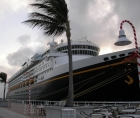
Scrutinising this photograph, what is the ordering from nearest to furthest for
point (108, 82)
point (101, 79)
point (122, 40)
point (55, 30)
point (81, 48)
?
point (122, 40) < point (55, 30) < point (108, 82) < point (101, 79) < point (81, 48)

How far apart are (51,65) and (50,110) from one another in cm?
1957

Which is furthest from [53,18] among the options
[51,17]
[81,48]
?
[81,48]

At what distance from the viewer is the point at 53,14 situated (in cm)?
1056

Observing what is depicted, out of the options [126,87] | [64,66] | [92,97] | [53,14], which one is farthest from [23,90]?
[53,14]

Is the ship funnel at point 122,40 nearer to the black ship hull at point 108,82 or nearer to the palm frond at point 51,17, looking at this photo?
the palm frond at point 51,17

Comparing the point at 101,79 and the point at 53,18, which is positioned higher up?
the point at 53,18

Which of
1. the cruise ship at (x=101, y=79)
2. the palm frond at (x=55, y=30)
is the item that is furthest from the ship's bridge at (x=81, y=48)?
the palm frond at (x=55, y=30)

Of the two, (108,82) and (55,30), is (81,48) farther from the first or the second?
(55,30)

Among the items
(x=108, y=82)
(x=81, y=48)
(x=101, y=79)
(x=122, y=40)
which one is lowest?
(x=108, y=82)

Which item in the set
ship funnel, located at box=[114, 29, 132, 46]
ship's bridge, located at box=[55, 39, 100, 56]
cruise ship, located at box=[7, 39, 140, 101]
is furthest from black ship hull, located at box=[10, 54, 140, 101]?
ship funnel, located at box=[114, 29, 132, 46]

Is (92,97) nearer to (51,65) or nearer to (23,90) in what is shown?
(51,65)

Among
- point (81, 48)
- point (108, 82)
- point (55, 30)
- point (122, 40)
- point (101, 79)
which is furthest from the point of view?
point (81, 48)

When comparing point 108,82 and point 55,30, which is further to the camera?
point 108,82

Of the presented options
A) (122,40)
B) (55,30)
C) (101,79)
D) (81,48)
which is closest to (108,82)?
(101,79)
